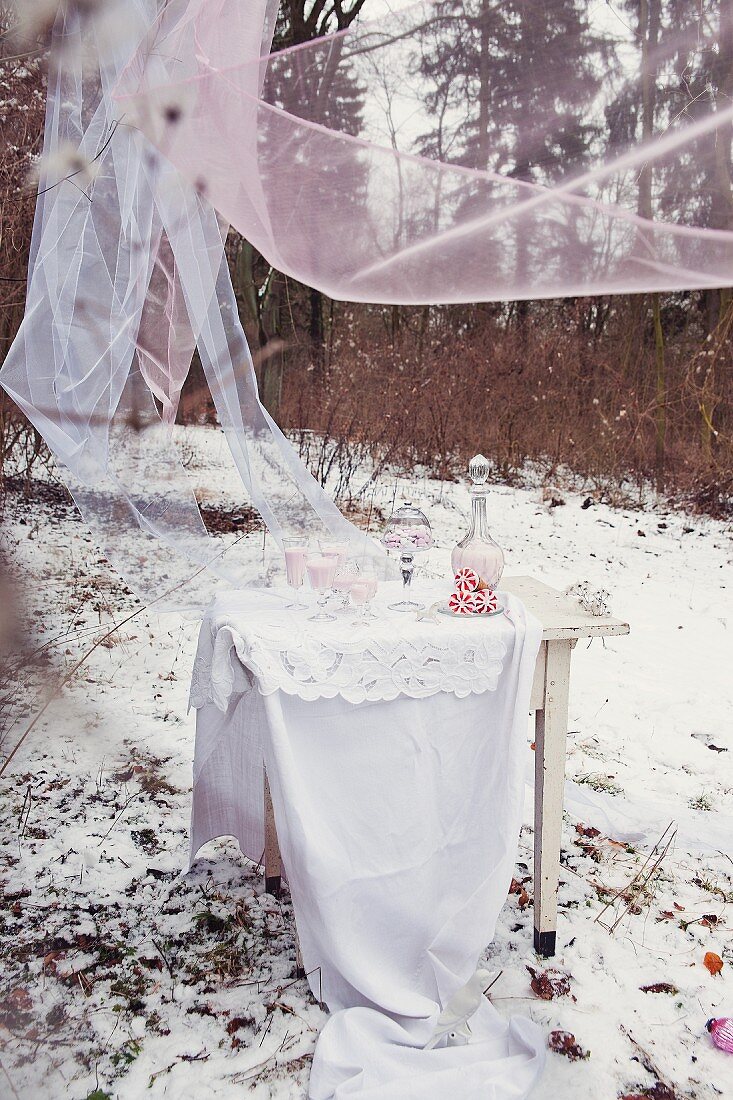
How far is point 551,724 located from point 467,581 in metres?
0.40

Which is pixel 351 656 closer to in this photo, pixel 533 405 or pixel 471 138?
pixel 471 138

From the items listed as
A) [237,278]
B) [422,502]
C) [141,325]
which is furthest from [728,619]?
[237,278]

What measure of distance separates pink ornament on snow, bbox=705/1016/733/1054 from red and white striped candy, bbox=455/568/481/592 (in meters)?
1.07

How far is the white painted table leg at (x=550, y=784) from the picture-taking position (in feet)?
6.60

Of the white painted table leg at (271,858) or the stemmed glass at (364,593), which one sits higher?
the stemmed glass at (364,593)

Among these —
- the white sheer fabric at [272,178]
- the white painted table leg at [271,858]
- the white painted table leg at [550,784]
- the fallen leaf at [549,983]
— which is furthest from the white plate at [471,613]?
the fallen leaf at [549,983]

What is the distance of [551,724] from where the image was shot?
2.02 m

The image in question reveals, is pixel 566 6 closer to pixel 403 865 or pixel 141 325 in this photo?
pixel 141 325

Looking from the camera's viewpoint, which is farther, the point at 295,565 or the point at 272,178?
the point at 272,178

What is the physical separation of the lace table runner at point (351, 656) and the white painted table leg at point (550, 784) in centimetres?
20

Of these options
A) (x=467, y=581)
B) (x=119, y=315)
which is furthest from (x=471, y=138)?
(x=467, y=581)

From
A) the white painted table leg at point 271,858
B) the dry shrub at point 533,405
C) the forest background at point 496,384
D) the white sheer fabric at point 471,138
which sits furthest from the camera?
the dry shrub at point 533,405

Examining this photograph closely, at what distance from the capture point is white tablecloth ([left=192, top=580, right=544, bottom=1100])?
5.77 ft

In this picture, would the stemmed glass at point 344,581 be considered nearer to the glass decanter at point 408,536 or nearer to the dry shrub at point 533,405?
the glass decanter at point 408,536
